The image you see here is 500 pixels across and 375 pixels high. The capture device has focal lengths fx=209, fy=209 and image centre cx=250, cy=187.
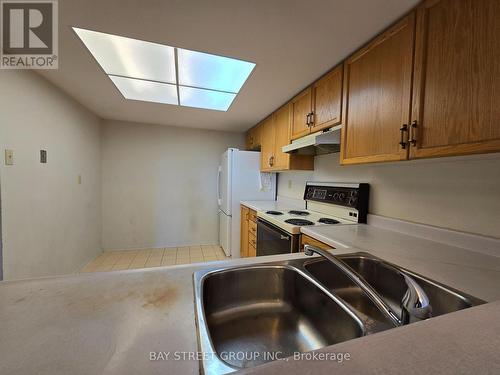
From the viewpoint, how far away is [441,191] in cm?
125

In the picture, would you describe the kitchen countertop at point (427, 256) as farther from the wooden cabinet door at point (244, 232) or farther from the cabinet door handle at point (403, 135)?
the wooden cabinet door at point (244, 232)

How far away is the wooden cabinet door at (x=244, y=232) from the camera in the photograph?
2793 mm

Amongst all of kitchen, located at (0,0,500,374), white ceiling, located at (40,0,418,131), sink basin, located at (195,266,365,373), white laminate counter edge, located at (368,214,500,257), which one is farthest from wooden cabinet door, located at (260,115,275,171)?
sink basin, located at (195,266,365,373)

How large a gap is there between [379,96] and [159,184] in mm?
3316

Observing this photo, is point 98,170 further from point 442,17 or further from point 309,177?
point 442,17

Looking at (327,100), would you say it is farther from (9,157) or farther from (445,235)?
(9,157)

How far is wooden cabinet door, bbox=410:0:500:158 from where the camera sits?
802 mm

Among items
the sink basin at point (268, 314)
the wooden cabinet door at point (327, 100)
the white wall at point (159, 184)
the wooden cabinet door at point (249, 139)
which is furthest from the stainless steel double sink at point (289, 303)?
the white wall at point (159, 184)

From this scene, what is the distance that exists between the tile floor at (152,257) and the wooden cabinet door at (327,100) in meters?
2.39

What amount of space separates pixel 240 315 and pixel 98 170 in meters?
3.38

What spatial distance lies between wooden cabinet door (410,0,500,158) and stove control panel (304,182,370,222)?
0.66 meters

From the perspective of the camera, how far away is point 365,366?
314 mm

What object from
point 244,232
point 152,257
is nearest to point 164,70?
point 244,232

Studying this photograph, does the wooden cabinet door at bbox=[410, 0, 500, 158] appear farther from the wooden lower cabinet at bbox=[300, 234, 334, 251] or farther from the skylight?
the skylight
